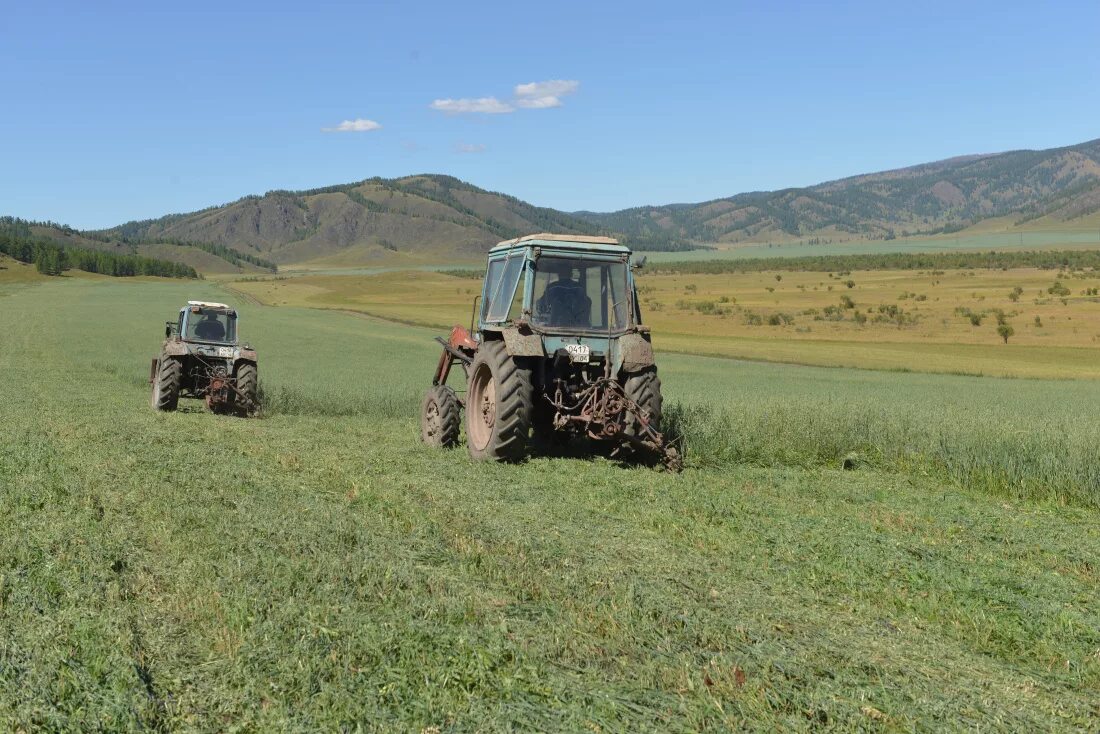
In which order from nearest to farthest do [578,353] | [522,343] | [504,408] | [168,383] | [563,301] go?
[504,408], [522,343], [578,353], [563,301], [168,383]

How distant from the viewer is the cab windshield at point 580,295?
1096 cm

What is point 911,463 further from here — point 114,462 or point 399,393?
point 399,393

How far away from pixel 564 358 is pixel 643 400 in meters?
1.02

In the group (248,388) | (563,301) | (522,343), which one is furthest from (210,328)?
(522,343)

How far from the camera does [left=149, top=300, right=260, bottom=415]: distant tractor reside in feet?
52.9

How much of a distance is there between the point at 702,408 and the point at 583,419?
3.23 meters

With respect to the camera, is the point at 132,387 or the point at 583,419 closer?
the point at 583,419

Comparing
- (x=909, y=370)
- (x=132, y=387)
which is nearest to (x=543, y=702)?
(x=132, y=387)

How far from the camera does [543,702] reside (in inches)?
172

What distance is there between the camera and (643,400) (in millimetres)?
10289

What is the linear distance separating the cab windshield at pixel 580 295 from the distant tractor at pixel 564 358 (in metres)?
0.01

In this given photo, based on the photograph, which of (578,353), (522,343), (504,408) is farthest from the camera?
(578,353)

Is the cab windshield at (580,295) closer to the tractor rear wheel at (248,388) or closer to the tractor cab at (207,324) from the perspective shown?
the tractor rear wheel at (248,388)

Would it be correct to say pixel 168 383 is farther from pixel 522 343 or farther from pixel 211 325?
pixel 522 343
